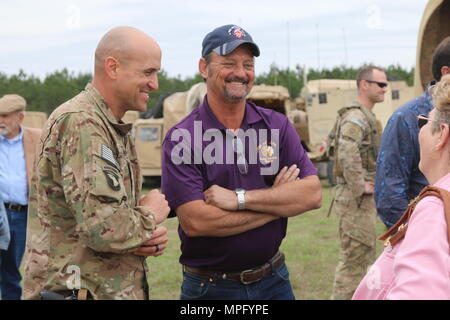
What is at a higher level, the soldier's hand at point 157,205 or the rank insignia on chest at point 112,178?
the rank insignia on chest at point 112,178

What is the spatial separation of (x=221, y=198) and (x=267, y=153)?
1.20 ft

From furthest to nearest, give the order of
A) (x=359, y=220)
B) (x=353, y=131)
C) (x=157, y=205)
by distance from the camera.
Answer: (x=353, y=131) < (x=359, y=220) < (x=157, y=205)

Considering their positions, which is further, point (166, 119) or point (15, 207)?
point (166, 119)

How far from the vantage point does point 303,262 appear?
314 inches

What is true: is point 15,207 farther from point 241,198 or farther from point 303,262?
point 303,262

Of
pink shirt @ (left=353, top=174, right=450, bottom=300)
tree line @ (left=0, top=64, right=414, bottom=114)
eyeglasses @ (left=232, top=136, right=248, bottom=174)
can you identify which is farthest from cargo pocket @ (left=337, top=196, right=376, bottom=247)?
tree line @ (left=0, top=64, right=414, bottom=114)

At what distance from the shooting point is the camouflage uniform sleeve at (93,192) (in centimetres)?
249

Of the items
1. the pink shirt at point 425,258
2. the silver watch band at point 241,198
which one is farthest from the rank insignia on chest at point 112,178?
the pink shirt at point 425,258

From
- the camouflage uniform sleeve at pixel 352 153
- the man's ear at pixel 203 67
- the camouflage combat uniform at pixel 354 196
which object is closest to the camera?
the man's ear at pixel 203 67

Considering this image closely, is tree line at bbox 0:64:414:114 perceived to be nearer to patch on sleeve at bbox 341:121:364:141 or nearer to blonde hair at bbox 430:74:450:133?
patch on sleeve at bbox 341:121:364:141

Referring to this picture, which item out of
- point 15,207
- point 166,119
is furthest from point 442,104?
point 166,119

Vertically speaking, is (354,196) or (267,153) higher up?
(267,153)

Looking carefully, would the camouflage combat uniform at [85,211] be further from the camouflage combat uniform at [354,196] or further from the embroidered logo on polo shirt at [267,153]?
the camouflage combat uniform at [354,196]
